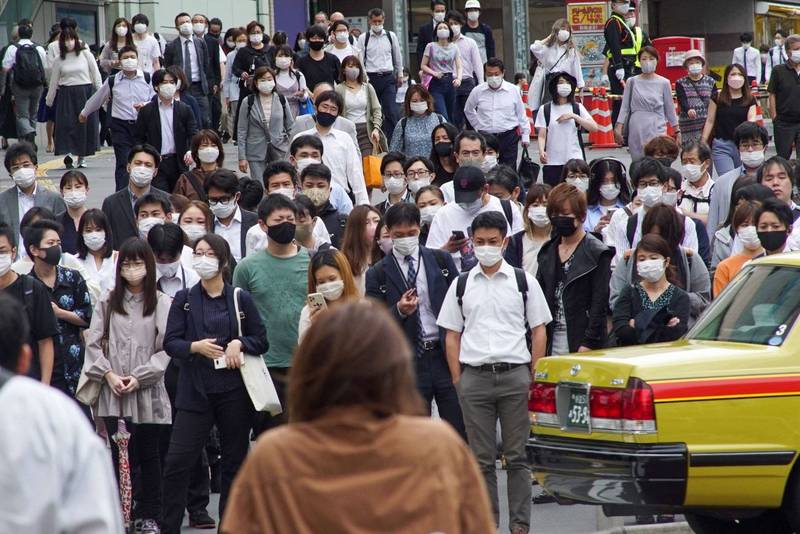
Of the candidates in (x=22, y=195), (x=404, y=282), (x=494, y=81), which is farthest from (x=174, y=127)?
(x=404, y=282)

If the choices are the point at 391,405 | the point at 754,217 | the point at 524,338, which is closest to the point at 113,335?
the point at 524,338

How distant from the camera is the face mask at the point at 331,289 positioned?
30.0 feet

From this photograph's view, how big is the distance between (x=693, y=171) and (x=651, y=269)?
3.73m

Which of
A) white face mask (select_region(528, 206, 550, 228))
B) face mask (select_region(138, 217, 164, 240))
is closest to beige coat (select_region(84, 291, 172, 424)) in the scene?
face mask (select_region(138, 217, 164, 240))

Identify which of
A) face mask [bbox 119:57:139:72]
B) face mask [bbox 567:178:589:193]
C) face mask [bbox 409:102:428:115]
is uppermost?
face mask [bbox 119:57:139:72]

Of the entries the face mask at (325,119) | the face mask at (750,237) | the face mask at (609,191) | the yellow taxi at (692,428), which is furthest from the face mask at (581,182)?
the yellow taxi at (692,428)

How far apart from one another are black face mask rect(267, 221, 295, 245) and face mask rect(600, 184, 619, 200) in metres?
3.63

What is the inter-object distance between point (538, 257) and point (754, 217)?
4.39ft

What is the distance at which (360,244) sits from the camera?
10.5m

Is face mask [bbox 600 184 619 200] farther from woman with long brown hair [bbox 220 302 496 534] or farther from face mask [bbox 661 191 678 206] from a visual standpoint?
woman with long brown hair [bbox 220 302 496 534]

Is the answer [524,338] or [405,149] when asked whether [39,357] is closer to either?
[524,338]

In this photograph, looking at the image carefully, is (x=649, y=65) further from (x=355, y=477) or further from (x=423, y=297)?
(x=355, y=477)

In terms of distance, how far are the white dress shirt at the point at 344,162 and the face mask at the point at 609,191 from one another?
2492 mm

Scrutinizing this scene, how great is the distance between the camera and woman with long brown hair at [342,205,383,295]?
1044 cm
